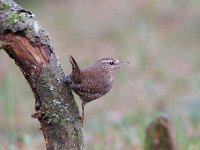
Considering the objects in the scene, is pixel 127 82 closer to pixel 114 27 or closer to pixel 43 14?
pixel 114 27

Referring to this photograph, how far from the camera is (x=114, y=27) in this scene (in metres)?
11.7

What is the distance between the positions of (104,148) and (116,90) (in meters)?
3.24

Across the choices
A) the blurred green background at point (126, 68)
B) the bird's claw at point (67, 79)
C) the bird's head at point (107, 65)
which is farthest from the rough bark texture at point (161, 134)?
the bird's claw at point (67, 79)

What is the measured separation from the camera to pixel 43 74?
3.59 metres

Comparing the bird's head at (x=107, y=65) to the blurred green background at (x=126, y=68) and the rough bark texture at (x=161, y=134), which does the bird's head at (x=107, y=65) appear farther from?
the blurred green background at (x=126, y=68)

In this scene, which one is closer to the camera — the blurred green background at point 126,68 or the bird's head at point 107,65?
the bird's head at point 107,65

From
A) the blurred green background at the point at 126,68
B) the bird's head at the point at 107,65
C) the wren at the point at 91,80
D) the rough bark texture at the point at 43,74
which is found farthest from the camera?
the blurred green background at the point at 126,68

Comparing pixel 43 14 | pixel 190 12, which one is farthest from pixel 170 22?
pixel 43 14

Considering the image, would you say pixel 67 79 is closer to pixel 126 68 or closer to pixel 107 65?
pixel 107 65

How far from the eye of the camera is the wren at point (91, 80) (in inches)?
144

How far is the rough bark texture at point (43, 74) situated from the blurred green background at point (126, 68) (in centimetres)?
151

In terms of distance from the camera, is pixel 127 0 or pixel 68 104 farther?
pixel 127 0

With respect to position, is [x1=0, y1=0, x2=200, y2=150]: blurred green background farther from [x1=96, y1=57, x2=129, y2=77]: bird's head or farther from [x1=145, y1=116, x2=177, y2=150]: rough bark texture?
[x1=96, y1=57, x2=129, y2=77]: bird's head

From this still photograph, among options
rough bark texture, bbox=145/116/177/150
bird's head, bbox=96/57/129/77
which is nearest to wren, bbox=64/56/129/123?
bird's head, bbox=96/57/129/77
